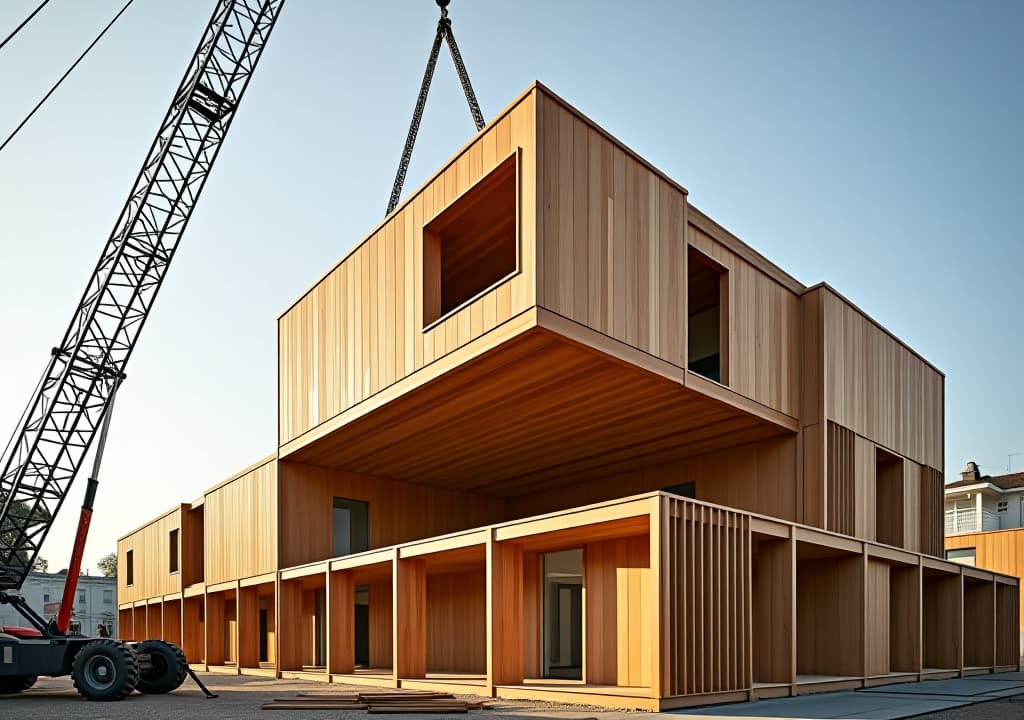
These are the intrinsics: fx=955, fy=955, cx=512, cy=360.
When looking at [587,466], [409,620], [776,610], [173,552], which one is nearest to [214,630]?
[173,552]

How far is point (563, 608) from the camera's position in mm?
19656

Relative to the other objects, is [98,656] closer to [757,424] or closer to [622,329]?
[622,329]

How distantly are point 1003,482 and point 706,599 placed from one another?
37764 mm

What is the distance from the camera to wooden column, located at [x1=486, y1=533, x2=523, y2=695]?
1395 centimetres

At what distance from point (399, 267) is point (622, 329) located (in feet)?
14.3

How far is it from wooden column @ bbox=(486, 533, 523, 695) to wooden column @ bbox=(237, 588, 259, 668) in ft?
34.0

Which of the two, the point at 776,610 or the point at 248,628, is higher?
the point at 776,610

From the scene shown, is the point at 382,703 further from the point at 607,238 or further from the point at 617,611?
the point at 607,238

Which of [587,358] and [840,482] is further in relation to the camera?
[840,482]

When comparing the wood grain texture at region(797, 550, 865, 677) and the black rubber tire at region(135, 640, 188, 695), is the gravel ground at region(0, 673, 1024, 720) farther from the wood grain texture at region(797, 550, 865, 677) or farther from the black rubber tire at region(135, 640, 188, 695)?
the wood grain texture at region(797, 550, 865, 677)

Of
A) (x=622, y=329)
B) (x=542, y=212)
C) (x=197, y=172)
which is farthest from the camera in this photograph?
(x=197, y=172)

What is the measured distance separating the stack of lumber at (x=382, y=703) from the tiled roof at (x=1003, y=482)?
35.2 metres

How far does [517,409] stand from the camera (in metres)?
16.4

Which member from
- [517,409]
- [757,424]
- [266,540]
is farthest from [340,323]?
[757,424]
